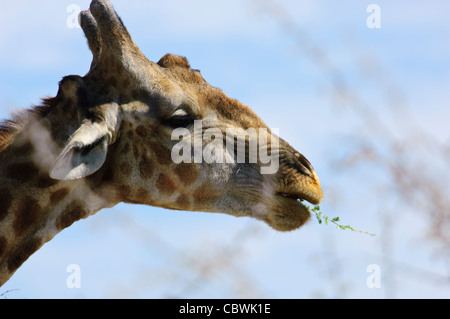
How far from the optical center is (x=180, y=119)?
23.7 ft

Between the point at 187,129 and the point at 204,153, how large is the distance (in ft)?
1.00

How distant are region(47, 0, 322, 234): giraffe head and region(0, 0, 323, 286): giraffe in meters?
0.01

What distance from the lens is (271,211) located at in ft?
24.3

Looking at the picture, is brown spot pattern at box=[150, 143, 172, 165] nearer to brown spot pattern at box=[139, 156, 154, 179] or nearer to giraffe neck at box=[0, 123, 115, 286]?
brown spot pattern at box=[139, 156, 154, 179]

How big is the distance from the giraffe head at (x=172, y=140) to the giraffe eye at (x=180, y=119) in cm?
1

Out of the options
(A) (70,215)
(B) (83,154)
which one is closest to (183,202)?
(A) (70,215)

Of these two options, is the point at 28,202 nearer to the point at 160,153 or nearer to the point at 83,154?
the point at 83,154

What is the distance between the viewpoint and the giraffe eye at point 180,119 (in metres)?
7.20

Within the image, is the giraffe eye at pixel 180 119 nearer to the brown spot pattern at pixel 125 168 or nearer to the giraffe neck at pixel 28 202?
the brown spot pattern at pixel 125 168

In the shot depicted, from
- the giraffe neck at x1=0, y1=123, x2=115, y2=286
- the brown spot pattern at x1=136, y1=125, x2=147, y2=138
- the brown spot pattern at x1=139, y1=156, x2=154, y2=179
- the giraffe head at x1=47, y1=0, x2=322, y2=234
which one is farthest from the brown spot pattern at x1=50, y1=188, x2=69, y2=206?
the brown spot pattern at x1=136, y1=125, x2=147, y2=138

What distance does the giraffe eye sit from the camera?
23.6 feet

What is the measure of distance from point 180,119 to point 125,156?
2.22 ft

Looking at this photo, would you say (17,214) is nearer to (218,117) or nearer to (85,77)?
(85,77)

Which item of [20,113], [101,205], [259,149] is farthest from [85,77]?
[259,149]
